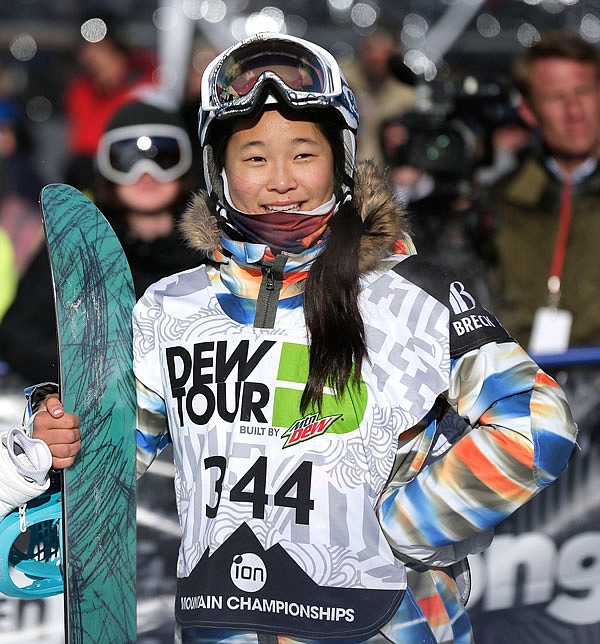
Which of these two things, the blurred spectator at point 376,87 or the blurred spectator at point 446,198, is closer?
the blurred spectator at point 446,198

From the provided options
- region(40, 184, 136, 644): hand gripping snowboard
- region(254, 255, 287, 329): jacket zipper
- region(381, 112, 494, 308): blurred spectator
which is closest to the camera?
region(254, 255, 287, 329): jacket zipper

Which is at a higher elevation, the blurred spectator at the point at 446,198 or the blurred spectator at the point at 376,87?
the blurred spectator at the point at 376,87

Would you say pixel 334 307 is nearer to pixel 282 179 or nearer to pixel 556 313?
pixel 282 179

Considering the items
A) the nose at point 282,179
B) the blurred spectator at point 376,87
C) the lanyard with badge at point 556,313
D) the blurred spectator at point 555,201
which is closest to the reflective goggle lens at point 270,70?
the nose at point 282,179

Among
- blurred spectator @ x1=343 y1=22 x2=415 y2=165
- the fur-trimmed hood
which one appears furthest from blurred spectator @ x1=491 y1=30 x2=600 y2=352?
the fur-trimmed hood

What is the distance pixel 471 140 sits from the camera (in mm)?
5590

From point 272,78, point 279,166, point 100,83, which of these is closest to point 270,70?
point 272,78

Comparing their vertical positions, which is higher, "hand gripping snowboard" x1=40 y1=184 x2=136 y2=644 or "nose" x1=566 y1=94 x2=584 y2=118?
"nose" x1=566 y1=94 x2=584 y2=118

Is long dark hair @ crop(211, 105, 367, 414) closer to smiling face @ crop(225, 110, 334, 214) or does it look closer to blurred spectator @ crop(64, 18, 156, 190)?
smiling face @ crop(225, 110, 334, 214)

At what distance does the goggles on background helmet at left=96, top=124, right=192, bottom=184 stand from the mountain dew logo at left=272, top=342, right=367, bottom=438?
2260mm

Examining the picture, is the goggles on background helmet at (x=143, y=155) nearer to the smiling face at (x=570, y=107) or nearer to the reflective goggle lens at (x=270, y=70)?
the smiling face at (x=570, y=107)

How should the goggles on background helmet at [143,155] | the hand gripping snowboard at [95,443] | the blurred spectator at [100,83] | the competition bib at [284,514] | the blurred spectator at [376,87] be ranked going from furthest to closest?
the blurred spectator at [100,83], the blurred spectator at [376,87], the goggles on background helmet at [143,155], the hand gripping snowboard at [95,443], the competition bib at [284,514]

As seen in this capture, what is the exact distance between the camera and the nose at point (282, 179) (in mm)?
2557

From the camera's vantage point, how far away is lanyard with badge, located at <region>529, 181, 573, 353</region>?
474 centimetres
